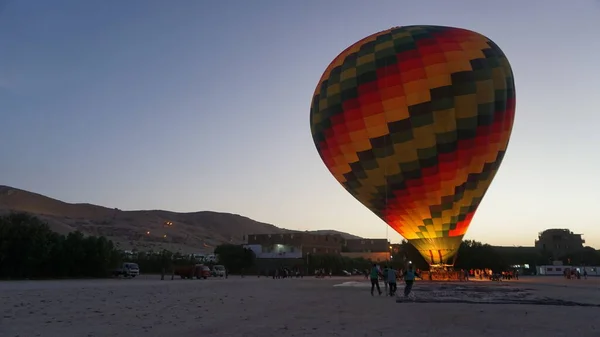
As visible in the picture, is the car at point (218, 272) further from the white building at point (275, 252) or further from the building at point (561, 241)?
the building at point (561, 241)

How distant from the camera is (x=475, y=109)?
26.5 meters

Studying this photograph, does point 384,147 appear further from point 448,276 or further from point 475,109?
point 448,276

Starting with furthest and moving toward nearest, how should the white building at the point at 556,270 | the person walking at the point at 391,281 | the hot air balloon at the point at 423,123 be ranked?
the white building at the point at 556,270 → the hot air balloon at the point at 423,123 → the person walking at the point at 391,281

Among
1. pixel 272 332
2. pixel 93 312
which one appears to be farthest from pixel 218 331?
pixel 93 312

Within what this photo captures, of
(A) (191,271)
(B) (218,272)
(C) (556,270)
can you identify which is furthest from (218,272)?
(C) (556,270)

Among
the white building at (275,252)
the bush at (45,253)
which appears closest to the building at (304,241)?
the white building at (275,252)

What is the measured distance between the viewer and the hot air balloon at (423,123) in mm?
26516

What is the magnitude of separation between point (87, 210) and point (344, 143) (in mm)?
188473

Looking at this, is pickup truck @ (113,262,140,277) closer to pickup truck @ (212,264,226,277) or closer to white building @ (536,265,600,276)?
pickup truck @ (212,264,226,277)

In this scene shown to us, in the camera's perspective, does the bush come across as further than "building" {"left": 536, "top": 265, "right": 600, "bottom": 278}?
No

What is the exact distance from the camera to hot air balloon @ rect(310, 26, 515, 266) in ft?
87.0

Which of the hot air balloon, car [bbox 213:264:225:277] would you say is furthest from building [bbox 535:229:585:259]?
the hot air balloon

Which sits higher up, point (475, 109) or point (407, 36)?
point (407, 36)

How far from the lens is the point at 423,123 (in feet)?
86.7
